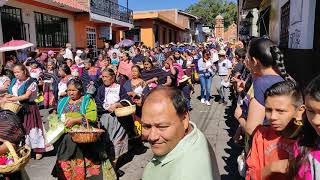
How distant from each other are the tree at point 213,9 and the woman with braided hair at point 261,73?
79.5 meters

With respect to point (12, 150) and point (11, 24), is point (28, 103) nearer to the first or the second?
point (12, 150)

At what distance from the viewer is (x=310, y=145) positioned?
1.86m

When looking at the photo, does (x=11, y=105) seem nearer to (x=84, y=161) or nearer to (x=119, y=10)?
(x=84, y=161)

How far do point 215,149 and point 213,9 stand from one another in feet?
267

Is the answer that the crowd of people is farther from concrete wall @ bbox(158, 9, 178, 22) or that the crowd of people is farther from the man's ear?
concrete wall @ bbox(158, 9, 178, 22)

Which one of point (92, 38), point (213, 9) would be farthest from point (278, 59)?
point (213, 9)

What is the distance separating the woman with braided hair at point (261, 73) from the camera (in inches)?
103

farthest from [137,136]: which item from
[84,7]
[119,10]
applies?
[119,10]

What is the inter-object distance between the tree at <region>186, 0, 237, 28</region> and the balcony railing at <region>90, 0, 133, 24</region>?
187 feet

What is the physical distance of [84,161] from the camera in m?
4.76

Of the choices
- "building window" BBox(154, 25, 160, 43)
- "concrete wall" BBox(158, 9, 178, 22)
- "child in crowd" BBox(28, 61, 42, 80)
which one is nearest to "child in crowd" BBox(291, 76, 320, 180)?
A: "child in crowd" BBox(28, 61, 42, 80)

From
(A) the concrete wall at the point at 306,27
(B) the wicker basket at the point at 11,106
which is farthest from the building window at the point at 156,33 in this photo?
(B) the wicker basket at the point at 11,106

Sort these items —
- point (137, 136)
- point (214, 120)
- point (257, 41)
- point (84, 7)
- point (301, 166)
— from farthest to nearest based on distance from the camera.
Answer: point (84, 7) → point (214, 120) → point (137, 136) → point (257, 41) → point (301, 166)

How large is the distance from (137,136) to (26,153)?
3461mm
